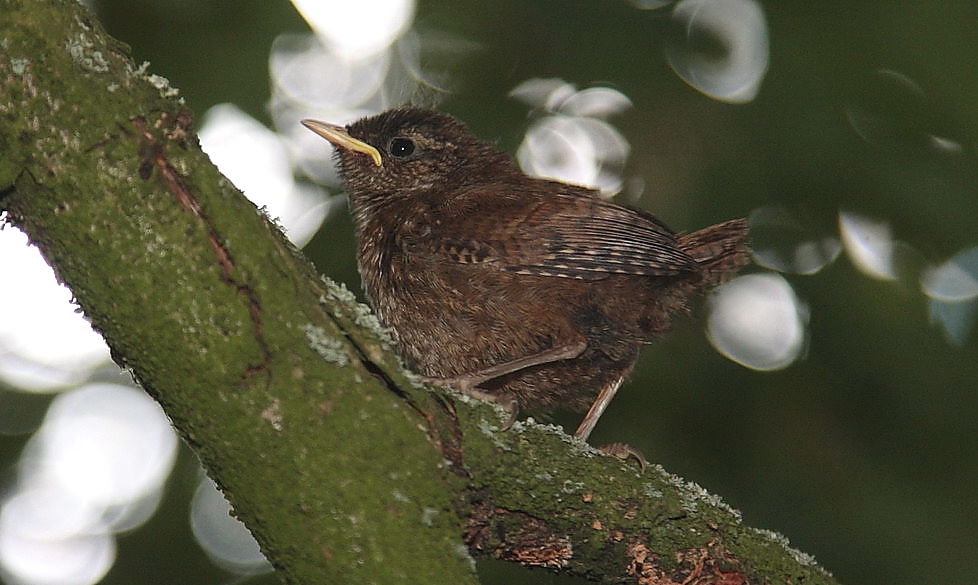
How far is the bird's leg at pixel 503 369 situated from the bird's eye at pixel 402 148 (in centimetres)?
131

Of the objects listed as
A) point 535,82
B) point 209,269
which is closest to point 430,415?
point 209,269

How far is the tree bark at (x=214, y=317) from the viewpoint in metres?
1.95

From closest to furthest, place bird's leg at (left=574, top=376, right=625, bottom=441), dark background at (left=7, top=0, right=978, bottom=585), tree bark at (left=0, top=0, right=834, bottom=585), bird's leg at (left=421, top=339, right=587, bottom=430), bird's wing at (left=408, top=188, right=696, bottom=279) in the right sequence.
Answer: tree bark at (left=0, top=0, right=834, bottom=585) → bird's leg at (left=421, top=339, right=587, bottom=430) → bird's wing at (left=408, top=188, right=696, bottom=279) → bird's leg at (left=574, top=376, right=625, bottom=441) → dark background at (left=7, top=0, right=978, bottom=585)

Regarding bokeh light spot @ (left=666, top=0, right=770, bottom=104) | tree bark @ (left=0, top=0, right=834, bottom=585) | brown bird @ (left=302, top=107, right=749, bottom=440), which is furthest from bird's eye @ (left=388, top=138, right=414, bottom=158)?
tree bark @ (left=0, top=0, right=834, bottom=585)

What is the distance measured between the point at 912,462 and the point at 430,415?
3113 millimetres

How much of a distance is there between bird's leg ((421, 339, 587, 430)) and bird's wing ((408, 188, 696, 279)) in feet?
0.84

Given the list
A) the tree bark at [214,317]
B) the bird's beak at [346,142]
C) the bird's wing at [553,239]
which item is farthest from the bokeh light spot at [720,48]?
the tree bark at [214,317]

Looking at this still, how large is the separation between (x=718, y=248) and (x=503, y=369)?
3.53 feet

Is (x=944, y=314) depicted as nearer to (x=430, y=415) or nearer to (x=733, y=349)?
(x=733, y=349)

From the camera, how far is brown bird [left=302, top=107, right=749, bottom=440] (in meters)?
3.50

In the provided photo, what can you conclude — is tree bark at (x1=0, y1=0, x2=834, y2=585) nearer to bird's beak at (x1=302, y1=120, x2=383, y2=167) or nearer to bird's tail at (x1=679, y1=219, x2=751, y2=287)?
bird's tail at (x1=679, y1=219, x2=751, y2=287)

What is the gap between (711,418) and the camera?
481 centimetres

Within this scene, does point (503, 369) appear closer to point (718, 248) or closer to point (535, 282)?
point (535, 282)

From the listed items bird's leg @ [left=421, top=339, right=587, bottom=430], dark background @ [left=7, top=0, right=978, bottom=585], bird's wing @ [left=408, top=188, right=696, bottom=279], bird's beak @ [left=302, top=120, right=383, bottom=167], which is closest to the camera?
bird's leg @ [left=421, top=339, right=587, bottom=430]
